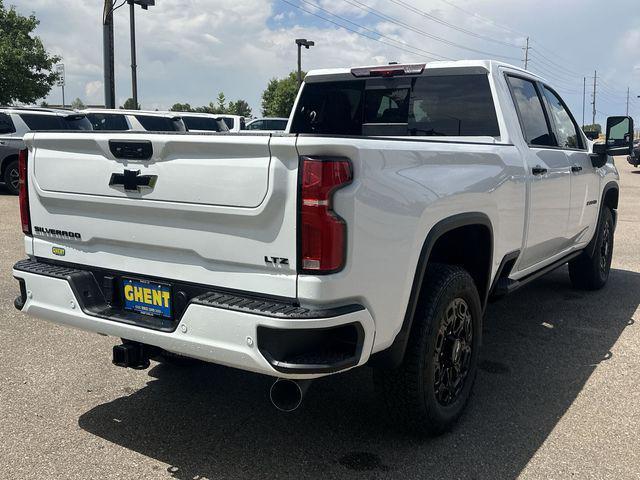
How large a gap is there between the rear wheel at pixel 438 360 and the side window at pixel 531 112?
1481mm

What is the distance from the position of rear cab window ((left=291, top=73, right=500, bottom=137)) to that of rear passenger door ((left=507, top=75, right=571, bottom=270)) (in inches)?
11.4

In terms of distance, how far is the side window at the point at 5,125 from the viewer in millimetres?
12898

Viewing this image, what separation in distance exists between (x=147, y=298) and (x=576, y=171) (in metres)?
3.57

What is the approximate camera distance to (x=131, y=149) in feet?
9.25

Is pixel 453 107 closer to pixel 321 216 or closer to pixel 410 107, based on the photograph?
pixel 410 107

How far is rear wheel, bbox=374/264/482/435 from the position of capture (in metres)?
3.00

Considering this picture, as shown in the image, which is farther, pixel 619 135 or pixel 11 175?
pixel 11 175

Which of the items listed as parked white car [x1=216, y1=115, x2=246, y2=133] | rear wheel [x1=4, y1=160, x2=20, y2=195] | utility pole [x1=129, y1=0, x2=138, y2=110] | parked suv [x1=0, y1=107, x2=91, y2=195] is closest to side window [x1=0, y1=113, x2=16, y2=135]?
parked suv [x1=0, y1=107, x2=91, y2=195]

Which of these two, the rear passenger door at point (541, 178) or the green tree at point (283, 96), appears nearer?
the rear passenger door at point (541, 178)

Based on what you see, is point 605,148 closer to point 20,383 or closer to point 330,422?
point 330,422

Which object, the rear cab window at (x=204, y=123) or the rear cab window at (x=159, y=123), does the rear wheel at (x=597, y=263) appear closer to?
the rear cab window at (x=159, y=123)

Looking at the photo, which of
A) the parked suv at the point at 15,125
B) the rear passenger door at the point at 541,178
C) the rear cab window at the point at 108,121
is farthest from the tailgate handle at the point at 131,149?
the rear cab window at the point at 108,121

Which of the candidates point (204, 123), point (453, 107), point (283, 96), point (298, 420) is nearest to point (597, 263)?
point (453, 107)

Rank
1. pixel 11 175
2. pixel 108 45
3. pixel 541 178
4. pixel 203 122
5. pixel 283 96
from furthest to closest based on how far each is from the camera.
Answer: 1. pixel 283 96
2. pixel 108 45
3. pixel 203 122
4. pixel 11 175
5. pixel 541 178
